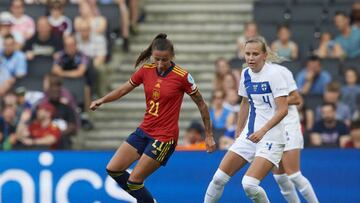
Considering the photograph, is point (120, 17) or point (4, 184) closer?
point (4, 184)

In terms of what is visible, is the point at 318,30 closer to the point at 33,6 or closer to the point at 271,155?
the point at 33,6

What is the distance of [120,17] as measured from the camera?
69.6 feet

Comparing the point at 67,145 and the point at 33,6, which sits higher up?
the point at 33,6

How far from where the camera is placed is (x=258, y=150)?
43.8 ft

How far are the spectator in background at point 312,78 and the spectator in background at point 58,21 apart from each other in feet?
13.4

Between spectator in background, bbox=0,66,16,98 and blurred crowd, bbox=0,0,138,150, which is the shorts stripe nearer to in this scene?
blurred crowd, bbox=0,0,138,150

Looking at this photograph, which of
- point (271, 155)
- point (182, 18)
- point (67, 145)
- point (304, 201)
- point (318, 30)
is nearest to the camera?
Result: point (271, 155)

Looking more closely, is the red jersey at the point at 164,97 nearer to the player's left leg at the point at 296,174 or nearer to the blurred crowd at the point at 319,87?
the player's left leg at the point at 296,174

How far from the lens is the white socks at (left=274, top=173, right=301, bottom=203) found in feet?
47.3

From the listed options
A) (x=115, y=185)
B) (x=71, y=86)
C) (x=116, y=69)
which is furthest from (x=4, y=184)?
(x=116, y=69)

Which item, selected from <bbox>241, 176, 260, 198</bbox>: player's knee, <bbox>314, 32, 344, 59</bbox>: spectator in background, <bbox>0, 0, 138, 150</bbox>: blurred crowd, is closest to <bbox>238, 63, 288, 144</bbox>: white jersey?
<bbox>241, 176, 260, 198</bbox>: player's knee

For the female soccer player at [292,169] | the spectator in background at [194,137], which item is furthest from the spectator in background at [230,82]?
the female soccer player at [292,169]

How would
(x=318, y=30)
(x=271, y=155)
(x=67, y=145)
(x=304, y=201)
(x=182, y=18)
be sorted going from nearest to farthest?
1. (x=271, y=155)
2. (x=304, y=201)
3. (x=67, y=145)
4. (x=318, y=30)
5. (x=182, y=18)

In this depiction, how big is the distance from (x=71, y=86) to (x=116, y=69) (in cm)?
166
